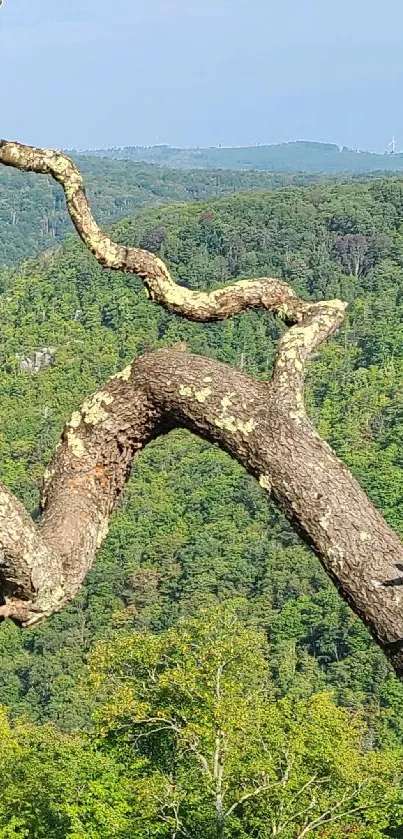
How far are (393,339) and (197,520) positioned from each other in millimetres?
21421

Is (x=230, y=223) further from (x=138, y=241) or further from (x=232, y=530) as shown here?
(x=232, y=530)

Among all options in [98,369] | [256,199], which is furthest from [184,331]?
[256,199]

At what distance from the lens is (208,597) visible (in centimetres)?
4306

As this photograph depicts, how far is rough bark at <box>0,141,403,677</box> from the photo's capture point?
101 inches

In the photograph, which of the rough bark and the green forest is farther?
the green forest

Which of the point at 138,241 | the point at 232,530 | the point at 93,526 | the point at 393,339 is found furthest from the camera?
the point at 138,241

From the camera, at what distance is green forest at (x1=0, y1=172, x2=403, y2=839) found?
45.6 ft

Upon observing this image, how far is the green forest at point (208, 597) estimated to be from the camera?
45.6ft

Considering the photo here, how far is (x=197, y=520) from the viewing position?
53.2 metres

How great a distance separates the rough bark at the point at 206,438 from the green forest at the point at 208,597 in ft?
0.76

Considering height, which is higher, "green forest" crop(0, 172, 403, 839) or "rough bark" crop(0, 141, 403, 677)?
"rough bark" crop(0, 141, 403, 677)

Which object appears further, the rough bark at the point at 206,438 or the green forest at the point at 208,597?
the green forest at the point at 208,597

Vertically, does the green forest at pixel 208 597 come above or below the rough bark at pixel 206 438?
below

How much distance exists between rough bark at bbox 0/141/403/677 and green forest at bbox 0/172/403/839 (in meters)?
0.23
